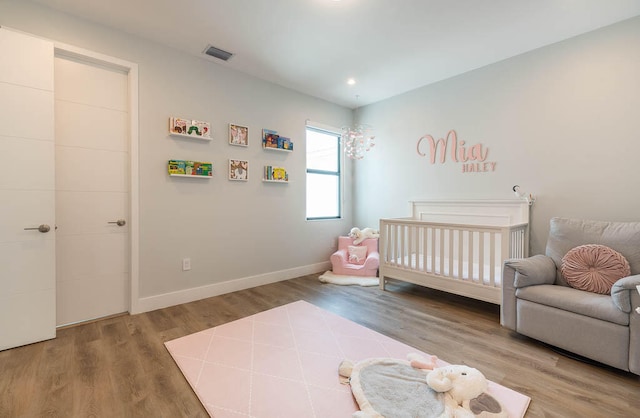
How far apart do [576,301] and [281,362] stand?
6.62ft

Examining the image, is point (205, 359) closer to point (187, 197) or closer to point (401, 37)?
point (187, 197)

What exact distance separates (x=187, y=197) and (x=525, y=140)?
11.7 ft

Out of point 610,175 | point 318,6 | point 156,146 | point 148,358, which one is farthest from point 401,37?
point 148,358

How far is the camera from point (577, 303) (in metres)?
1.89

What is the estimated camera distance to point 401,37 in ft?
8.58

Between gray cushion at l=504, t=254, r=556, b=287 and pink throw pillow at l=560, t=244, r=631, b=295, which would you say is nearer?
pink throw pillow at l=560, t=244, r=631, b=295

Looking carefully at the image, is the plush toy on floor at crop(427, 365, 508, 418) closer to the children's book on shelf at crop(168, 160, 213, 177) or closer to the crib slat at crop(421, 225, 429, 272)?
the crib slat at crop(421, 225, 429, 272)

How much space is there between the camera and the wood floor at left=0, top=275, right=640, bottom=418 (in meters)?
1.48

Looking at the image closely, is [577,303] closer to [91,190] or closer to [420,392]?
[420,392]

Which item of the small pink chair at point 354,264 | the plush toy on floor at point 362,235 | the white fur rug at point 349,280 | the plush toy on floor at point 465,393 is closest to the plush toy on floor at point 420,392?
the plush toy on floor at point 465,393

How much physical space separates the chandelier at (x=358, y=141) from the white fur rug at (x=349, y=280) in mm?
1718

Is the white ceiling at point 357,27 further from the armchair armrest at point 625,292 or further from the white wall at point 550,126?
the armchair armrest at point 625,292

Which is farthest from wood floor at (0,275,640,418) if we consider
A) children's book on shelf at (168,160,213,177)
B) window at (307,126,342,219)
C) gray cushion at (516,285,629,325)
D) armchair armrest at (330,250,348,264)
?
window at (307,126,342,219)

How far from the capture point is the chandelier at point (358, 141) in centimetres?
401
